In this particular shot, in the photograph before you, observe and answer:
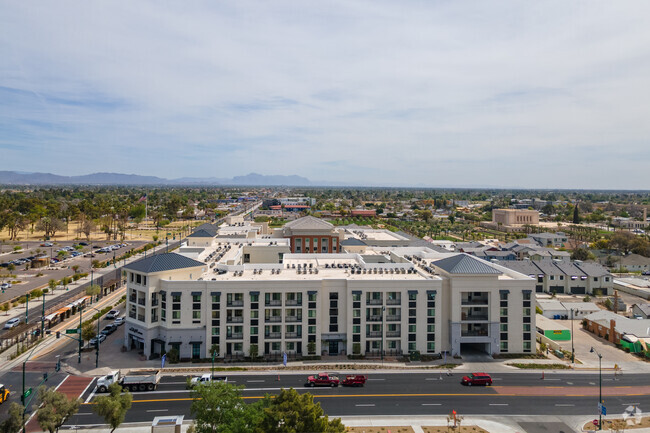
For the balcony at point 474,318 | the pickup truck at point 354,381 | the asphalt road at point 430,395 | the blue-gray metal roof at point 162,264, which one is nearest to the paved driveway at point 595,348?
the asphalt road at point 430,395

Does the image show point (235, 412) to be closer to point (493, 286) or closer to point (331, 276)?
point (331, 276)

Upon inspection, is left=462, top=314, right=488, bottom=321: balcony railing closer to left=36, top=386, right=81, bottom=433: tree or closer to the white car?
left=36, top=386, right=81, bottom=433: tree

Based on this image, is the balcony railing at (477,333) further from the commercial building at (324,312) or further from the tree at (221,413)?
the tree at (221,413)

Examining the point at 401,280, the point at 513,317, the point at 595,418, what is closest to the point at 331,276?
the point at 401,280

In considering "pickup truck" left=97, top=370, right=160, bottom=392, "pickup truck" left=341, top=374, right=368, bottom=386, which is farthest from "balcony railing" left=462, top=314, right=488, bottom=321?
"pickup truck" left=97, top=370, right=160, bottom=392

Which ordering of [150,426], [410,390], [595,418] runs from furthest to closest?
1. [410,390]
2. [595,418]
3. [150,426]

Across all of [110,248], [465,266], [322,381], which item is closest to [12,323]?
[322,381]
